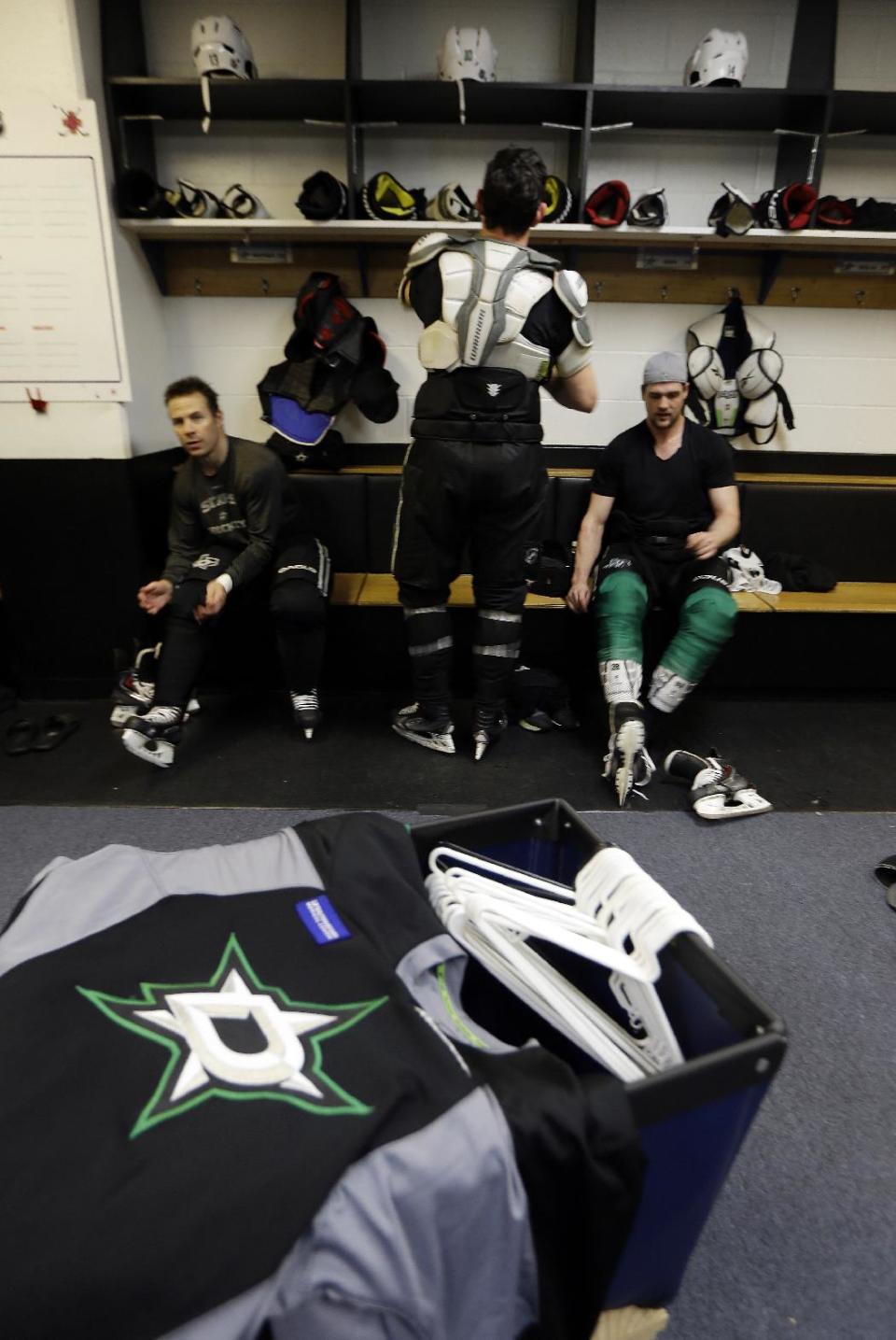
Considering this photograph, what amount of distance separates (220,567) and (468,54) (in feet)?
6.24

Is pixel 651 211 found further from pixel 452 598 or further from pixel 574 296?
pixel 452 598

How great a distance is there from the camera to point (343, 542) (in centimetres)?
309

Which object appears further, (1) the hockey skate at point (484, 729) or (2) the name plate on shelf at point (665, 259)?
(2) the name plate on shelf at point (665, 259)

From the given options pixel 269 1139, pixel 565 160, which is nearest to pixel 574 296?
pixel 565 160

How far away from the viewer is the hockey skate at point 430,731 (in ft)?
8.21

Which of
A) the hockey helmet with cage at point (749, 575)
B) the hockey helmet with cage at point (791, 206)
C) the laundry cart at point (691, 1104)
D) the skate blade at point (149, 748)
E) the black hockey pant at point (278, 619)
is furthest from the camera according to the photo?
the hockey helmet with cage at point (749, 575)

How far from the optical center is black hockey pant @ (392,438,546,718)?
2.17m

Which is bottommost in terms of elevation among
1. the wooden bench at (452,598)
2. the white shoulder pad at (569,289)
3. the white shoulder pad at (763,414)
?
the wooden bench at (452,598)

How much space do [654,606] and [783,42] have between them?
2.23 meters

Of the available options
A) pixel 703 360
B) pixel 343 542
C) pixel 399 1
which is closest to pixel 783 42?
pixel 703 360

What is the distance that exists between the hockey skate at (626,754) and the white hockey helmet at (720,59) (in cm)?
213

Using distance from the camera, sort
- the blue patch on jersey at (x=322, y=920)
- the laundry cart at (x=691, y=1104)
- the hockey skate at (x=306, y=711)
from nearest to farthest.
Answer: the laundry cart at (x=691, y=1104) < the blue patch on jersey at (x=322, y=920) < the hockey skate at (x=306, y=711)

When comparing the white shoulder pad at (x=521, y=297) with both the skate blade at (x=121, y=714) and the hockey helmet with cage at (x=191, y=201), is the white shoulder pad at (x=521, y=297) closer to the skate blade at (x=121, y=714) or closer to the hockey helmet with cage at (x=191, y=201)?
the hockey helmet with cage at (x=191, y=201)

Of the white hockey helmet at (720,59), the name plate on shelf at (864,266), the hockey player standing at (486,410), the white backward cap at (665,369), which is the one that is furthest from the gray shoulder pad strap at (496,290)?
the name plate on shelf at (864,266)
